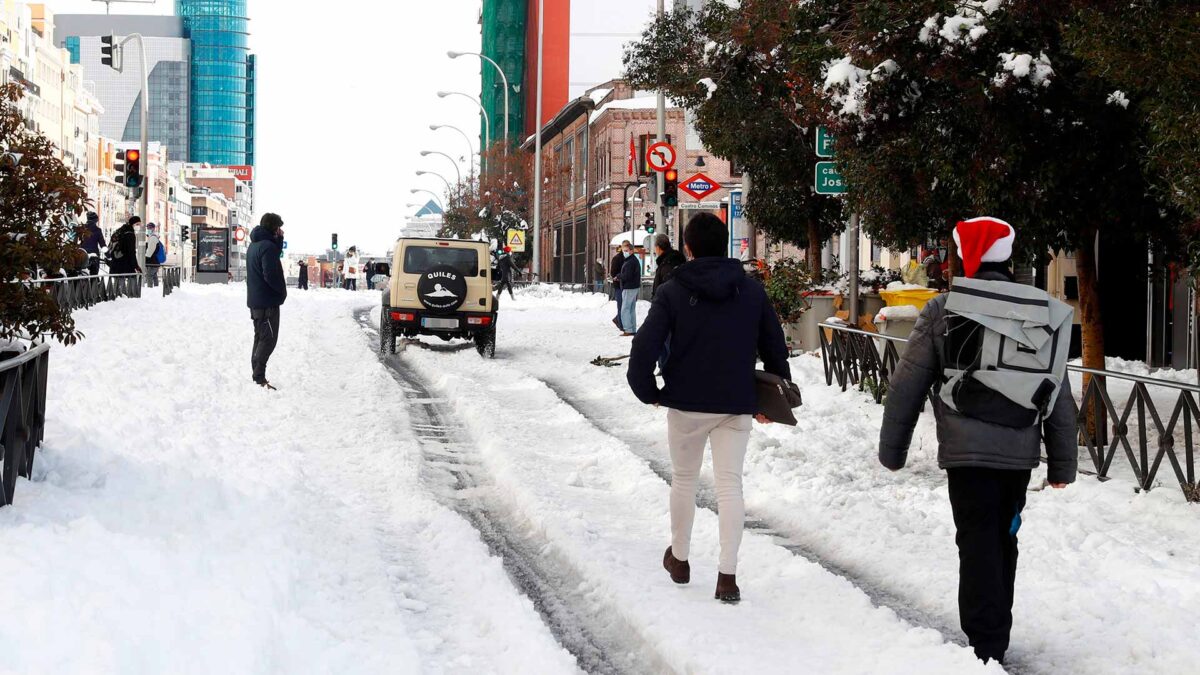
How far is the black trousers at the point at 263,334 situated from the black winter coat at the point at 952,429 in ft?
34.2

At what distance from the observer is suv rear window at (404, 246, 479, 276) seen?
21.7 m

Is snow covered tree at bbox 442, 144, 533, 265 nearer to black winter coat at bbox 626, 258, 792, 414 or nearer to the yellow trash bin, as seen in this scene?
the yellow trash bin

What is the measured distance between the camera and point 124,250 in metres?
30.4

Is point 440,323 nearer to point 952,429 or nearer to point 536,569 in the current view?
point 536,569

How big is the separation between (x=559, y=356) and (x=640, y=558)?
14189 mm

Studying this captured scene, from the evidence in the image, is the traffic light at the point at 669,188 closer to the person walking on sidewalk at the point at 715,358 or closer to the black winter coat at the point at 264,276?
the black winter coat at the point at 264,276

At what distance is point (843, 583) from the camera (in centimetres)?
657

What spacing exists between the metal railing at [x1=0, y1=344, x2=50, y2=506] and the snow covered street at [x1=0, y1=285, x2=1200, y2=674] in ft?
0.62

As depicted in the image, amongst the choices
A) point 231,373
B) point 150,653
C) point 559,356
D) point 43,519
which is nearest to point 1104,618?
point 150,653

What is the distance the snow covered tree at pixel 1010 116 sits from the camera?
10273 millimetres

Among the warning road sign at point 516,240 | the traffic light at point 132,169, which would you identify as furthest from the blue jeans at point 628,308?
the warning road sign at point 516,240

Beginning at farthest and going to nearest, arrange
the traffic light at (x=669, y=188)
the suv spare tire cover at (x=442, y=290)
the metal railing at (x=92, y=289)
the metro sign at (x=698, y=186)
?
1. the traffic light at (x=669, y=188)
2. the metal railing at (x=92, y=289)
3. the metro sign at (x=698, y=186)
4. the suv spare tire cover at (x=442, y=290)

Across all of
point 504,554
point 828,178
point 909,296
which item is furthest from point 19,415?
point 909,296

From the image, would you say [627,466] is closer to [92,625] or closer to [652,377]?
[652,377]
